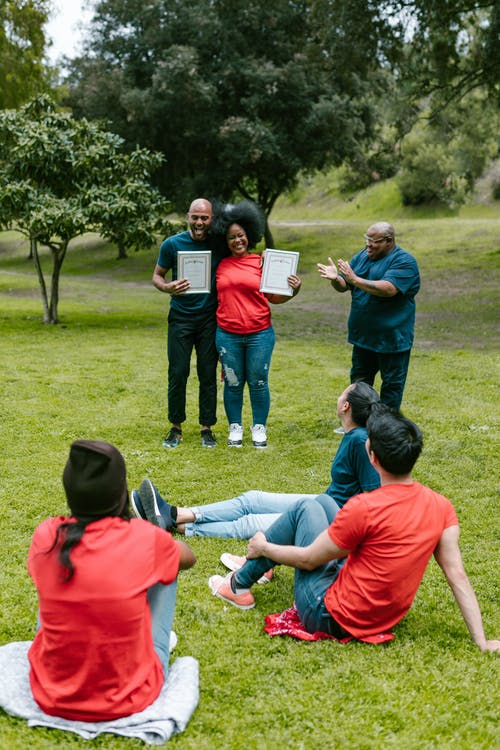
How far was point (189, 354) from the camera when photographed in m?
6.85

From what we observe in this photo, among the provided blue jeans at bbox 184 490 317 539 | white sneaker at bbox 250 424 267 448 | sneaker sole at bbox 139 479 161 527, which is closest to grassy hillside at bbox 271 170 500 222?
white sneaker at bbox 250 424 267 448

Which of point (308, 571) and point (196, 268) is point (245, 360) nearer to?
point (196, 268)

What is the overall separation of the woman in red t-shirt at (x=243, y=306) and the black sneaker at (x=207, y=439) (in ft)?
1.81

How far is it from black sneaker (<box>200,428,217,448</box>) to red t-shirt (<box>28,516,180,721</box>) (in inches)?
165

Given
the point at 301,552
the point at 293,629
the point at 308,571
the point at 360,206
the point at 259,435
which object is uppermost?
the point at 301,552

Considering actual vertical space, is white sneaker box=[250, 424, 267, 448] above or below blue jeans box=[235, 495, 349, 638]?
below

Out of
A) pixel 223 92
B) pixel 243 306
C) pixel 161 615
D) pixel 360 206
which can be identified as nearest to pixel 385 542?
pixel 161 615

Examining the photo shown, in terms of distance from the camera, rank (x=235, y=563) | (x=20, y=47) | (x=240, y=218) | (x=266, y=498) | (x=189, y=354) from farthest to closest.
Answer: (x=20, y=47), (x=189, y=354), (x=240, y=218), (x=266, y=498), (x=235, y=563)

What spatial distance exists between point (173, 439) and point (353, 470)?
327 cm

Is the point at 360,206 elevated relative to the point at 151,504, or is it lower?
lower

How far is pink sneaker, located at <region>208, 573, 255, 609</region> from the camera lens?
→ 4.04 m

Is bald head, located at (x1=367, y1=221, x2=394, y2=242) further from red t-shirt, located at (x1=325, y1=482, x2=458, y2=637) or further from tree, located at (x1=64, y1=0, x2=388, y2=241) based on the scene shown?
tree, located at (x1=64, y1=0, x2=388, y2=241)

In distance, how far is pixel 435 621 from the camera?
3.91m

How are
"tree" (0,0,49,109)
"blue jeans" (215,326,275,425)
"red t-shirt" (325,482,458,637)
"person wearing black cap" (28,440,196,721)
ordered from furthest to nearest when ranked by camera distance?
1. "tree" (0,0,49,109)
2. "blue jeans" (215,326,275,425)
3. "red t-shirt" (325,482,458,637)
4. "person wearing black cap" (28,440,196,721)
